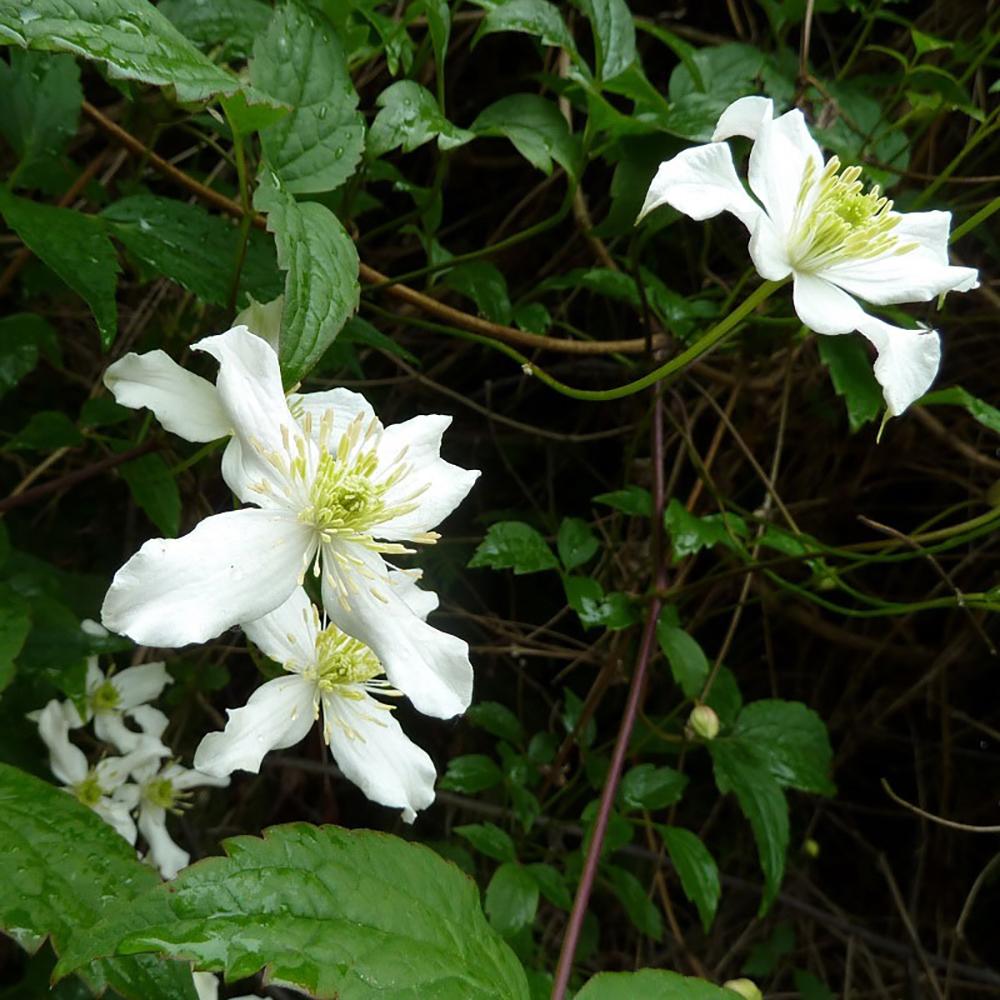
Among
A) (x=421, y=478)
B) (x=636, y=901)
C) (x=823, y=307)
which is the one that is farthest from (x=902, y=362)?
(x=636, y=901)

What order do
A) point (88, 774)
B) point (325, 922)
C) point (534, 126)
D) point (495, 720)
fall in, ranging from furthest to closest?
point (495, 720)
point (88, 774)
point (534, 126)
point (325, 922)

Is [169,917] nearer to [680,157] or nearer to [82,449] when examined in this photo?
[680,157]

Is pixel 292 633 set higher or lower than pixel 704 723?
higher

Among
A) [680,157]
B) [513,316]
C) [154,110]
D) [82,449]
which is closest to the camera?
[680,157]

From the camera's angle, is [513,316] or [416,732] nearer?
[513,316]

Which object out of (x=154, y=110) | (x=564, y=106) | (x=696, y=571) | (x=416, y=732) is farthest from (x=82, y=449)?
(x=696, y=571)

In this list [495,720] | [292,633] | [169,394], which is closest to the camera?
[169,394]

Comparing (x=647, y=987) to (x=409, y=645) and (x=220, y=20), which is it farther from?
(x=220, y=20)
